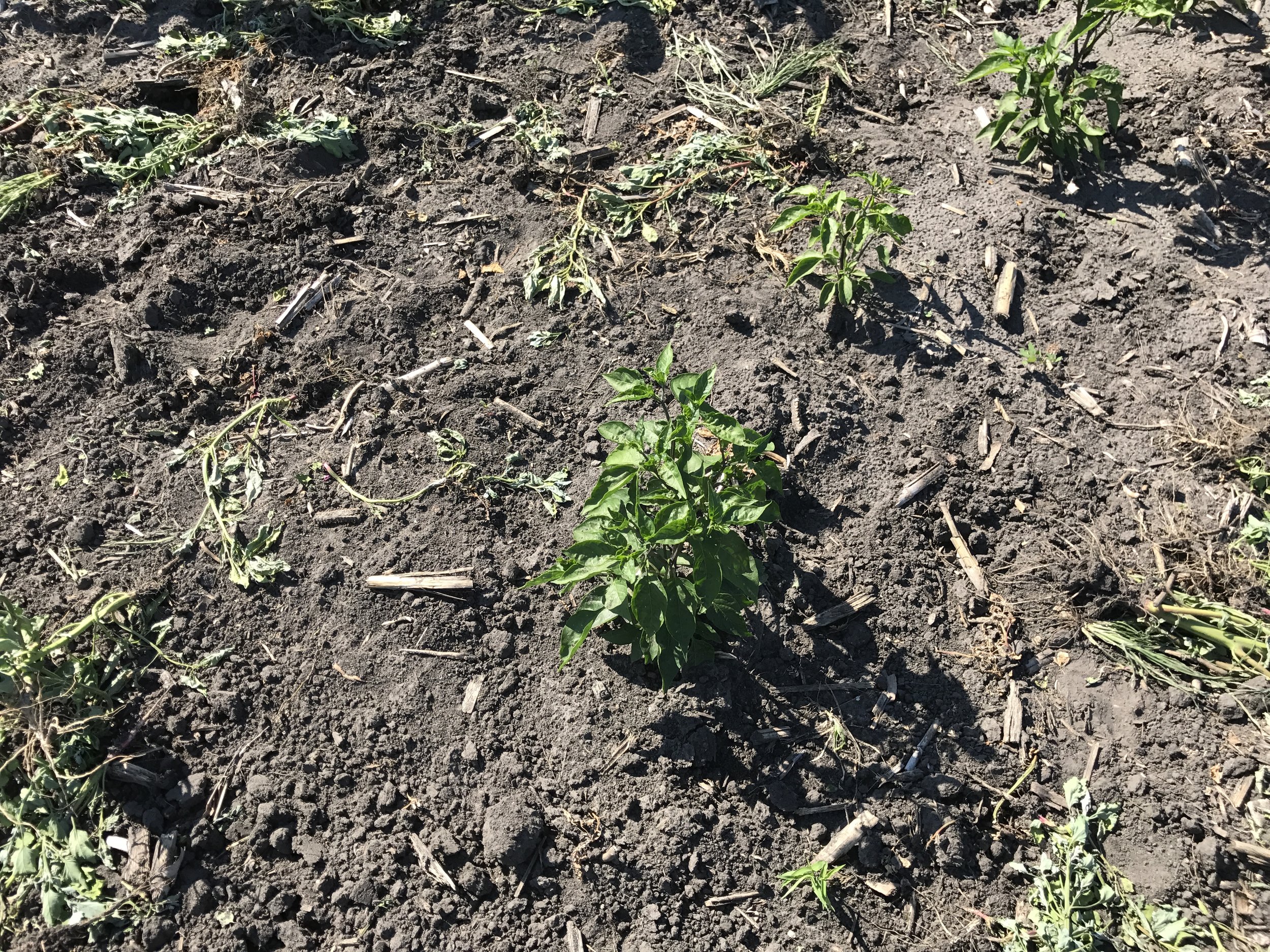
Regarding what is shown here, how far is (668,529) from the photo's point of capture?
2588mm

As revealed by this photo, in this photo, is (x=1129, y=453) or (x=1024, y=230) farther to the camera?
(x=1024, y=230)

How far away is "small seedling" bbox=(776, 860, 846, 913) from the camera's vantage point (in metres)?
2.70

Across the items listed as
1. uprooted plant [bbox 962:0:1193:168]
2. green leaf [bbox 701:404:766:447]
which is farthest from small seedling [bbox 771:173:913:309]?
green leaf [bbox 701:404:766:447]

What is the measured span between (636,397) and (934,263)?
82.7 inches

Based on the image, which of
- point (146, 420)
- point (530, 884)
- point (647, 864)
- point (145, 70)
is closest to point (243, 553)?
point (146, 420)

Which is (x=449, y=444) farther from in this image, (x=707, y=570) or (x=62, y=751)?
(x=62, y=751)

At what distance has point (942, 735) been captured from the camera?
10.0ft

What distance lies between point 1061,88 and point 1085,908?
3781 mm

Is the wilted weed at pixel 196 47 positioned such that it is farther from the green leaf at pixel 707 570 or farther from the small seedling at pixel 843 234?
the green leaf at pixel 707 570

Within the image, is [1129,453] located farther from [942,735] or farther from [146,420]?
[146,420]

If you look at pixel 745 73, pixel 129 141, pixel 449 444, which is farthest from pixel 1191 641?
pixel 129 141

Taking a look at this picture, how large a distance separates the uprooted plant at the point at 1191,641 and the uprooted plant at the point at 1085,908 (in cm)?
59

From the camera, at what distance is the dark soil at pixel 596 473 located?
111 inches

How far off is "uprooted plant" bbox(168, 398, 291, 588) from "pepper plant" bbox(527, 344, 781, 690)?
4.03 ft
